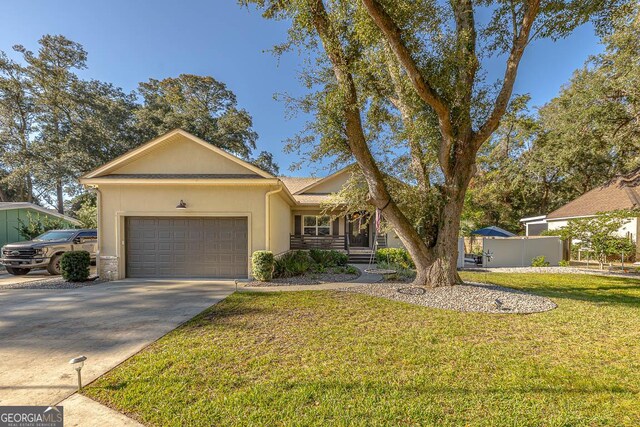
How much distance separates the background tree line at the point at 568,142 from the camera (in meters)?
13.0

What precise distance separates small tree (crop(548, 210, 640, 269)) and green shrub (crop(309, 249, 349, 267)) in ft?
34.8

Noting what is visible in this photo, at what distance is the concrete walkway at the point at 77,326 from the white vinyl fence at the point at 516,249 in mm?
12680

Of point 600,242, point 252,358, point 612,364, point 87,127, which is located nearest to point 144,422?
point 252,358

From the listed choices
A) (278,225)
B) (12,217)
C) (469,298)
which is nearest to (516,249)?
(469,298)

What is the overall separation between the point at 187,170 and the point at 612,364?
11551 mm

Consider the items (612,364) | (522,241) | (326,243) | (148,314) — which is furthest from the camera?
(326,243)

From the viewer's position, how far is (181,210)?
9773mm

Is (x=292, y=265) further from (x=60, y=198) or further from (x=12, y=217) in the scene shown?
(x=60, y=198)

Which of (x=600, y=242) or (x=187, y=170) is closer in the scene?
(x=187, y=170)

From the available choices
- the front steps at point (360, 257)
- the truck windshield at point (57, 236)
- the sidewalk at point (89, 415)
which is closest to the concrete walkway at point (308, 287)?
the front steps at point (360, 257)

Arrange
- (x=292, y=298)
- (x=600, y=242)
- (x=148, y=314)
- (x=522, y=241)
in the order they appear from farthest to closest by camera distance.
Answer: (x=522, y=241) → (x=600, y=242) → (x=292, y=298) → (x=148, y=314)

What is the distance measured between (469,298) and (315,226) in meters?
10.8

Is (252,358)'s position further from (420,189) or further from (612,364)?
(420,189)

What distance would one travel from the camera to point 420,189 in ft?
27.3
